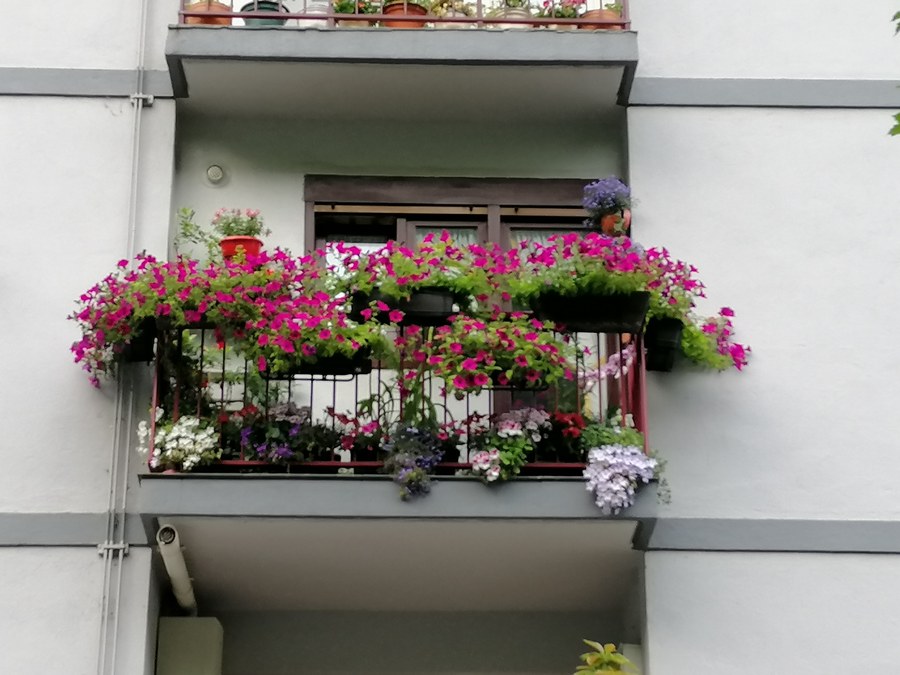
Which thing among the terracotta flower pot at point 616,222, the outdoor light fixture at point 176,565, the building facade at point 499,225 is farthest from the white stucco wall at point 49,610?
the terracotta flower pot at point 616,222

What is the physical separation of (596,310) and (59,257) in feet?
11.9

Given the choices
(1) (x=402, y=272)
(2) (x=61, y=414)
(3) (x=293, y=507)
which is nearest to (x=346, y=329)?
(1) (x=402, y=272)

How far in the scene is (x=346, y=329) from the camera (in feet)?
33.2

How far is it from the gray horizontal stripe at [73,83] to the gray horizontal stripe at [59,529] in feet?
9.75

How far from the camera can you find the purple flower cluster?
1130 cm

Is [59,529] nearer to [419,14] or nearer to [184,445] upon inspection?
[184,445]

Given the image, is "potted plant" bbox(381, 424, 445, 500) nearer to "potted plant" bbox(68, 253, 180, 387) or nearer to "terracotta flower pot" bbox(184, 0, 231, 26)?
"potted plant" bbox(68, 253, 180, 387)

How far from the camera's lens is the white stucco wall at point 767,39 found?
38.8 ft

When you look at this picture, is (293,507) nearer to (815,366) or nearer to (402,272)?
(402,272)

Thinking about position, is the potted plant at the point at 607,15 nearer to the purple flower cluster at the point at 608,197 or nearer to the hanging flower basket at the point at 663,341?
the purple flower cluster at the point at 608,197

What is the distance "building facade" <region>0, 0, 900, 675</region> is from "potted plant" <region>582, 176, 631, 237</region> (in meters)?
0.15

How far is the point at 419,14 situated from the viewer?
457 inches

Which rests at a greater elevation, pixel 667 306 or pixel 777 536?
pixel 667 306

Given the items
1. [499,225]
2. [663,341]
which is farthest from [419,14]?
[663,341]
